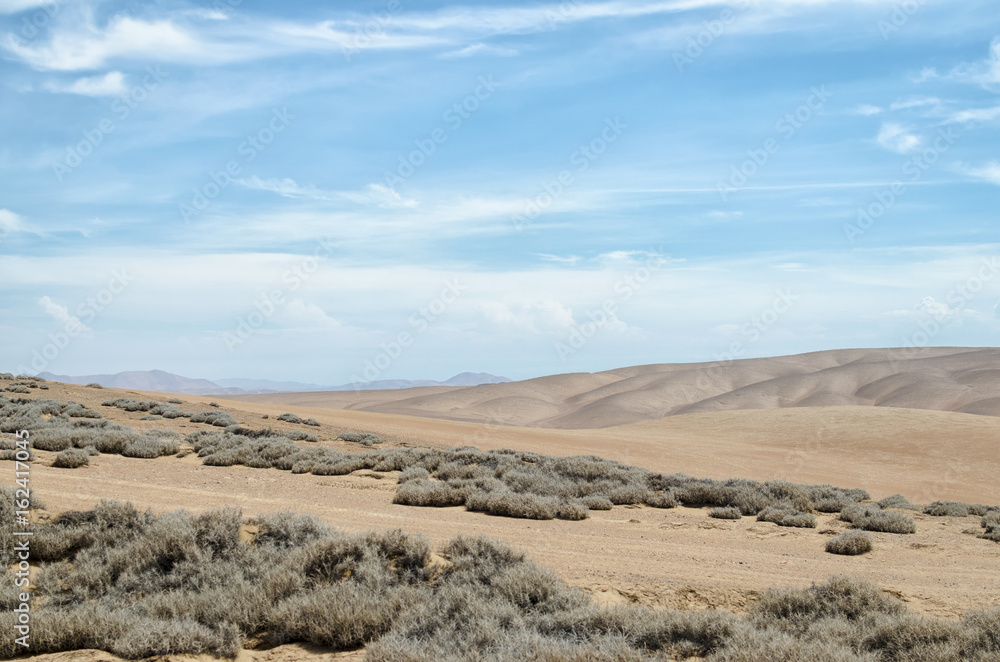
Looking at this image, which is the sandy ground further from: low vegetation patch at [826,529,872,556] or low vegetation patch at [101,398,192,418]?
low vegetation patch at [101,398,192,418]

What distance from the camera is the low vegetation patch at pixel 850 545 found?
33.7 ft

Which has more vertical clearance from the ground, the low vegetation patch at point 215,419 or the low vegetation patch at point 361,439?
the low vegetation patch at point 215,419

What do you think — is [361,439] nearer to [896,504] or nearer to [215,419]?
[215,419]

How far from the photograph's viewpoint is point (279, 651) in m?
5.89

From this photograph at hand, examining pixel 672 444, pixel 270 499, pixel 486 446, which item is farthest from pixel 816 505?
pixel 672 444

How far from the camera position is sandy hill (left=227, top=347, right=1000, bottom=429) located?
75.4m

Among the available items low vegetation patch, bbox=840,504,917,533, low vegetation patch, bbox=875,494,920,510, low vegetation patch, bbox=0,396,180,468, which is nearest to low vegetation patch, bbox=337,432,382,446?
low vegetation patch, bbox=0,396,180,468

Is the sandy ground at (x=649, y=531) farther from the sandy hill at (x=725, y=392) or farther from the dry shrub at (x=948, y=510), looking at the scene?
the sandy hill at (x=725, y=392)

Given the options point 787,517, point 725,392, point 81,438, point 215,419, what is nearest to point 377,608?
point 787,517

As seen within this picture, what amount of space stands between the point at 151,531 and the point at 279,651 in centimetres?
271

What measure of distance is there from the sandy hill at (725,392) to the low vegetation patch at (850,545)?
64543 millimetres

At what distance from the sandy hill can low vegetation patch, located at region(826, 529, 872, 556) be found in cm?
6454

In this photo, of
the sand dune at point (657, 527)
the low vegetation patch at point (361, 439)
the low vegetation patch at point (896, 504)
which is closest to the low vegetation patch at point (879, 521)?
the sand dune at point (657, 527)

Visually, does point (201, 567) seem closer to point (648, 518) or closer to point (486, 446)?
point (648, 518)
